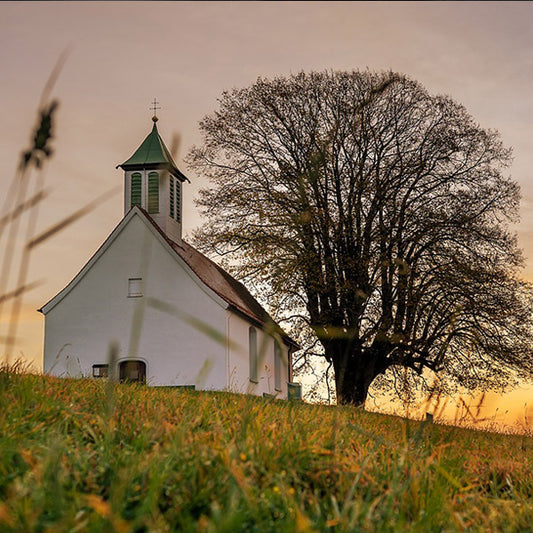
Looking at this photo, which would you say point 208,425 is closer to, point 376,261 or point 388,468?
point 388,468

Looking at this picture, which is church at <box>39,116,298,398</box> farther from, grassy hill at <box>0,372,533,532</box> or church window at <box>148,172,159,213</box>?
grassy hill at <box>0,372,533,532</box>

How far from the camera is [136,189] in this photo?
30.1 metres

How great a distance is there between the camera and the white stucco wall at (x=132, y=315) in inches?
1005

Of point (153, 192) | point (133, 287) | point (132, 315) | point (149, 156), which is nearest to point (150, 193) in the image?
point (153, 192)

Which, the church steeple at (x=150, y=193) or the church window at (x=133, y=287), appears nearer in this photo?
the church window at (x=133, y=287)

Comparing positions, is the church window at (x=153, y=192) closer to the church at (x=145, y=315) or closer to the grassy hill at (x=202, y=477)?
the church at (x=145, y=315)

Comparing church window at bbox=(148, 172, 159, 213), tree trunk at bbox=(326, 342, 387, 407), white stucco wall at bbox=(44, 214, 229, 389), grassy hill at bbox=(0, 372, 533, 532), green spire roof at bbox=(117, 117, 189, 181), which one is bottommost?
grassy hill at bbox=(0, 372, 533, 532)

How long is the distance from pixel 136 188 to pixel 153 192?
2.77 feet

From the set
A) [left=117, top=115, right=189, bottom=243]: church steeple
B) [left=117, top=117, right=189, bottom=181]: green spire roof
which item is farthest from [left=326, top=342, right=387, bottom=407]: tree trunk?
[left=117, top=117, right=189, bottom=181]: green spire roof

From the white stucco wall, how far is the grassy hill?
19916 millimetres

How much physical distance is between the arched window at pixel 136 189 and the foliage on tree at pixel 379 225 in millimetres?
2668

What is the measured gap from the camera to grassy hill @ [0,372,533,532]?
3.16 m

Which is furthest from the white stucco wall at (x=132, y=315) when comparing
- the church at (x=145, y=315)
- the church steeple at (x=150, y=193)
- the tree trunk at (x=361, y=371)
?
the tree trunk at (x=361, y=371)

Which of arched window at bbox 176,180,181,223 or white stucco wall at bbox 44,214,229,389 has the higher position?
arched window at bbox 176,180,181,223
